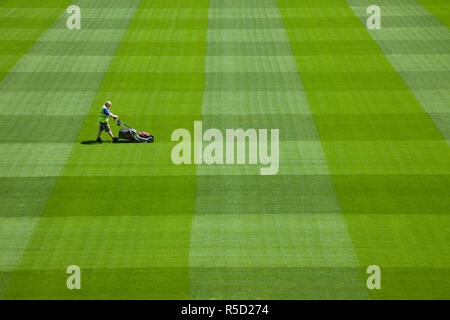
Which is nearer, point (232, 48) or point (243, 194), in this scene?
point (243, 194)

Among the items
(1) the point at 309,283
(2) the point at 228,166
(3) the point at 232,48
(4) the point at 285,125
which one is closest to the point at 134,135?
(2) the point at 228,166

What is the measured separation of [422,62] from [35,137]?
22.7 m

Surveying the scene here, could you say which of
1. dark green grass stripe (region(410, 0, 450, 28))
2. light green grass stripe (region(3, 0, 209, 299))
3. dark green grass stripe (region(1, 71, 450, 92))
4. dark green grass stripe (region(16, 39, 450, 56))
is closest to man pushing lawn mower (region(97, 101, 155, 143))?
light green grass stripe (region(3, 0, 209, 299))

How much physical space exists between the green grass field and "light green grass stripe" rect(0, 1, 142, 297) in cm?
9

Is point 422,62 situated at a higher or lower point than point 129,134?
higher

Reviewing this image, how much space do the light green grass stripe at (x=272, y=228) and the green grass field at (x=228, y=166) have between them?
6 cm

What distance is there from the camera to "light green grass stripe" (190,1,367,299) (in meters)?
13.8

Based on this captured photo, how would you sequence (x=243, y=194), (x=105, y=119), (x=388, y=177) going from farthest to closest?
(x=105, y=119)
(x=388, y=177)
(x=243, y=194)

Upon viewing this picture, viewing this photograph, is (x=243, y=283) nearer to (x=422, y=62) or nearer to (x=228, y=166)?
(x=228, y=166)

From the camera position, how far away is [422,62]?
28.4 meters

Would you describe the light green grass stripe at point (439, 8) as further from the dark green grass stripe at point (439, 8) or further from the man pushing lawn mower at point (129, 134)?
the man pushing lawn mower at point (129, 134)

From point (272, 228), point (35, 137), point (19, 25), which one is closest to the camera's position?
point (272, 228)

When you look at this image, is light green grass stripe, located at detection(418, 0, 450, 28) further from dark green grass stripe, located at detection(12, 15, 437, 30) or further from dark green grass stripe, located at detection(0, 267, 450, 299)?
dark green grass stripe, located at detection(0, 267, 450, 299)
